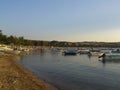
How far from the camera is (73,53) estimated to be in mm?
127250

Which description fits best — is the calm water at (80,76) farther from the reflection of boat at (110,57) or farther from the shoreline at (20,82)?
the reflection of boat at (110,57)

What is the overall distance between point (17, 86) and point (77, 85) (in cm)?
832

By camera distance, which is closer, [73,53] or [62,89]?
[62,89]

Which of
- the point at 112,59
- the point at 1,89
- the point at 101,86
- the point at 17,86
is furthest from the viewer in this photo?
the point at 112,59

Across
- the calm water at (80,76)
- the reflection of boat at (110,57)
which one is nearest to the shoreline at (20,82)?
the calm water at (80,76)

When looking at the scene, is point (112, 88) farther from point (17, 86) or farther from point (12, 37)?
point (12, 37)

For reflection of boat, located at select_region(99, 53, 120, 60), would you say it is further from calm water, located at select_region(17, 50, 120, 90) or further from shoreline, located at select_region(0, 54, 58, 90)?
shoreline, located at select_region(0, 54, 58, 90)

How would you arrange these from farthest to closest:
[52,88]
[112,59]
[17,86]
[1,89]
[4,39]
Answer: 1. [4,39]
2. [112,59]
3. [52,88]
4. [17,86]
5. [1,89]

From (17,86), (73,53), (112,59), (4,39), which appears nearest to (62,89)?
(17,86)

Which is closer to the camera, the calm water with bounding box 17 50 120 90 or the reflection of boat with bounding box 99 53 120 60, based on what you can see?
the calm water with bounding box 17 50 120 90

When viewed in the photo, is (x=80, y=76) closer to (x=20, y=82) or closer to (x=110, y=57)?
(x=20, y=82)

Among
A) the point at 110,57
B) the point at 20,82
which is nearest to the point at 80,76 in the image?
the point at 20,82

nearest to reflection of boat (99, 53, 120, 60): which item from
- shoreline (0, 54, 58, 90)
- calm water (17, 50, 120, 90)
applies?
calm water (17, 50, 120, 90)

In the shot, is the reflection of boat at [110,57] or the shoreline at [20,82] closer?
the shoreline at [20,82]
